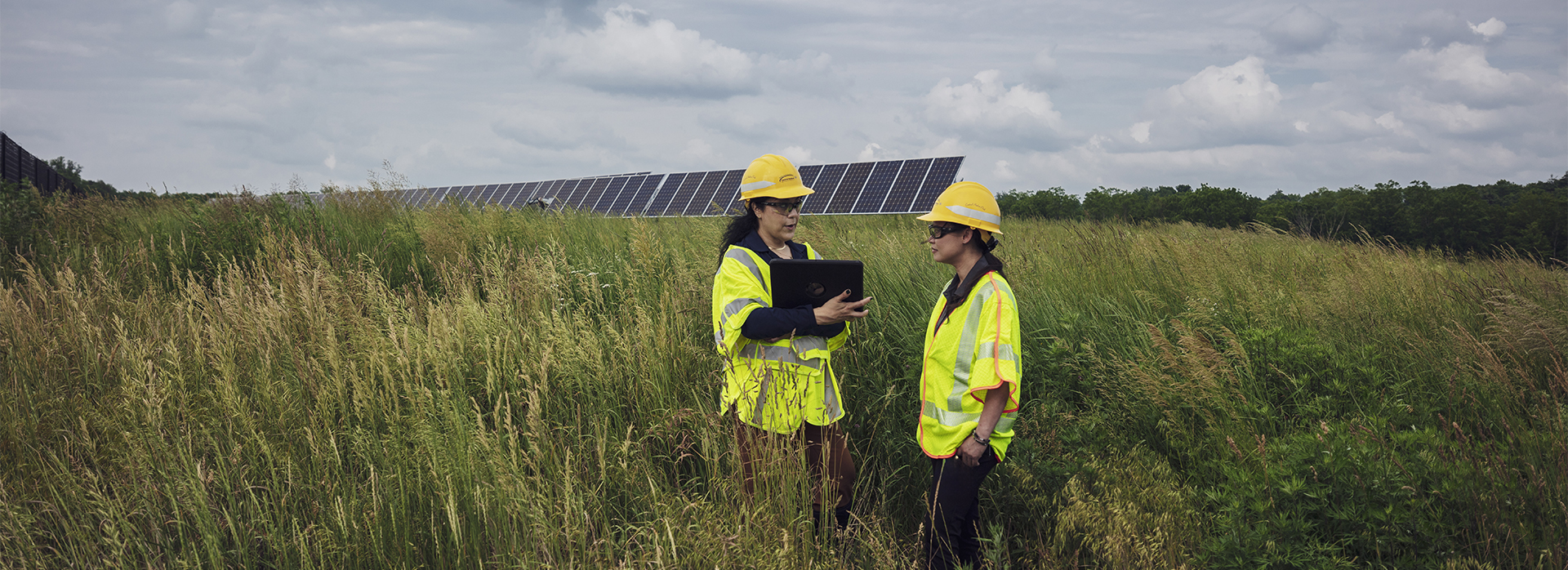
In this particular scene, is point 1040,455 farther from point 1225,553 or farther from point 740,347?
point 740,347

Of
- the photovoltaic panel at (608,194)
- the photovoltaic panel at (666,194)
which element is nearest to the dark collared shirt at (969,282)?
the photovoltaic panel at (666,194)

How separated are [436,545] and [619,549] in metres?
0.67

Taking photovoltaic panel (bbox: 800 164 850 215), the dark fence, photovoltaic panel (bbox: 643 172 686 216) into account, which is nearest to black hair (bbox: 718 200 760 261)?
photovoltaic panel (bbox: 800 164 850 215)

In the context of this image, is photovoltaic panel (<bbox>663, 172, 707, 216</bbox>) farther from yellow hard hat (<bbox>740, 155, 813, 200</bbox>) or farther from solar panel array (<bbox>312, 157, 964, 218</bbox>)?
yellow hard hat (<bbox>740, 155, 813, 200</bbox>)

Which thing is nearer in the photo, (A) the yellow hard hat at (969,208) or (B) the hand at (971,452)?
(B) the hand at (971,452)

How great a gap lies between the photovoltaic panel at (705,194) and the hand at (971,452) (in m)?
12.2

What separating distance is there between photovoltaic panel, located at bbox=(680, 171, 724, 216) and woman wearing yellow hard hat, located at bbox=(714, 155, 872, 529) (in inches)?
457

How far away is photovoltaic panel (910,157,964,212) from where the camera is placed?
1316 cm

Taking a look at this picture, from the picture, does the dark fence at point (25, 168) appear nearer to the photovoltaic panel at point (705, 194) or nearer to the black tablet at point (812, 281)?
the photovoltaic panel at point (705, 194)

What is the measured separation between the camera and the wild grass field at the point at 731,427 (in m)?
2.65

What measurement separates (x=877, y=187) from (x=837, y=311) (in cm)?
1235

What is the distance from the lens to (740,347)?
2947 mm

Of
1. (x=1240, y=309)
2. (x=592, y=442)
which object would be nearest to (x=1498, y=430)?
(x=1240, y=309)

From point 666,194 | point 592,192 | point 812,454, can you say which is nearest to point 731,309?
point 812,454
